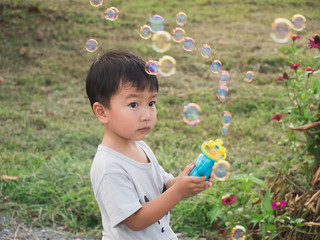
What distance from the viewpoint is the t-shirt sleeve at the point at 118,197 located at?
1606mm

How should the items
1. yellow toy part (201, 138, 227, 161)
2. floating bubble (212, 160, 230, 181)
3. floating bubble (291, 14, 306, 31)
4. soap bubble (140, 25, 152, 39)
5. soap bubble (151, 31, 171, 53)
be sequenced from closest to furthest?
1. yellow toy part (201, 138, 227, 161)
2. floating bubble (212, 160, 230, 181)
3. soap bubble (151, 31, 171, 53)
4. soap bubble (140, 25, 152, 39)
5. floating bubble (291, 14, 306, 31)

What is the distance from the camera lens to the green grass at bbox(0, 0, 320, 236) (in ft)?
10.5

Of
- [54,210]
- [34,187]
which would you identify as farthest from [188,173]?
[34,187]

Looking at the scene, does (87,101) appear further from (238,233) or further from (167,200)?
(167,200)

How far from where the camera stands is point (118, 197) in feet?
5.29

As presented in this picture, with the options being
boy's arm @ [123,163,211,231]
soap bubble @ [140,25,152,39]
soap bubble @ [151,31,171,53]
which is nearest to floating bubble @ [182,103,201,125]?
soap bubble @ [151,31,171,53]

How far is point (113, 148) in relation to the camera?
1.76 meters

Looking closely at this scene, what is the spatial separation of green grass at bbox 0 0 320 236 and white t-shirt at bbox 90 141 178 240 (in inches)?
44.9

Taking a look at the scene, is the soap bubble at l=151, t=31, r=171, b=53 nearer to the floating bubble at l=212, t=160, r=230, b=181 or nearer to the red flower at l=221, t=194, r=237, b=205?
the floating bubble at l=212, t=160, r=230, b=181

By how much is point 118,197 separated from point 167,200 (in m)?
0.18

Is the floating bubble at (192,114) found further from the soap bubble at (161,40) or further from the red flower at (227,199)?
the red flower at (227,199)

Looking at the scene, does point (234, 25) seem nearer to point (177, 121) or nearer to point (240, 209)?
point (177, 121)

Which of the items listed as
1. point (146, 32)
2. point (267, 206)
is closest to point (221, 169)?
point (267, 206)

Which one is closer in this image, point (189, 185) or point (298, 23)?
point (189, 185)
